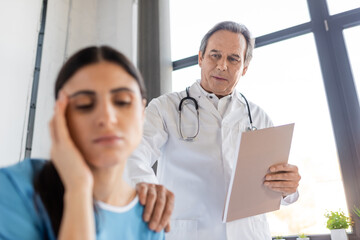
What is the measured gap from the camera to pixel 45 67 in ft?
7.86

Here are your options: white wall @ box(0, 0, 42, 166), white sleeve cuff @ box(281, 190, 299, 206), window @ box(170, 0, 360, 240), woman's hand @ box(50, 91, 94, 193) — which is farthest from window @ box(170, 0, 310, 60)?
woman's hand @ box(50, 91, 94, 193)

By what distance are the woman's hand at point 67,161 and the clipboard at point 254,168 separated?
59cm

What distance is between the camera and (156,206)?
2.69ft

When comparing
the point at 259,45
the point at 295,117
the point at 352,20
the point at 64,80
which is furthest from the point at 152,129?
the point at 352,20

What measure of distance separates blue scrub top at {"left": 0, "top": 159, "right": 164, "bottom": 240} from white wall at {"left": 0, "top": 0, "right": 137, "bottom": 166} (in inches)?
58.2

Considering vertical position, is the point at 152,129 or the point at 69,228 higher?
the point at 152,129

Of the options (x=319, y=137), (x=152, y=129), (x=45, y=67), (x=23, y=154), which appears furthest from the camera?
(x=45, y=67)

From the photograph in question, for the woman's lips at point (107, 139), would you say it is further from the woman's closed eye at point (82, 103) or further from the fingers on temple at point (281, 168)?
the fingers on temple at point (281, 168)

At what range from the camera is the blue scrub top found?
1.87ft

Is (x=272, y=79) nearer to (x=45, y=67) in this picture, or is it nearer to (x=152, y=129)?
(x=152, y=129)

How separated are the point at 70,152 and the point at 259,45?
83.6 inches

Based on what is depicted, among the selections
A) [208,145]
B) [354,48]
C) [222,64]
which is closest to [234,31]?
[222,64]

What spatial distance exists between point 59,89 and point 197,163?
84 cm

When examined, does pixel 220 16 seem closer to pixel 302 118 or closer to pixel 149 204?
pixel 302 118
